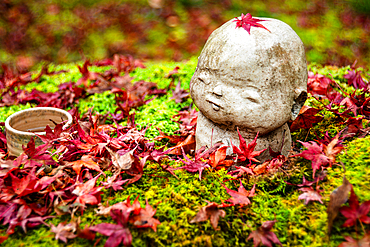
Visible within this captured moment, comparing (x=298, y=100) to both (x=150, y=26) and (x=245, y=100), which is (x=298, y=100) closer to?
(x=245, y=100)

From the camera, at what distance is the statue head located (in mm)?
1704

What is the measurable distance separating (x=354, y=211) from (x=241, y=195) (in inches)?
22.2

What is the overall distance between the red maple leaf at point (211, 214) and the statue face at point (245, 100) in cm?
57

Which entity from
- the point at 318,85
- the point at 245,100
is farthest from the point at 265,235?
the point at 318,85

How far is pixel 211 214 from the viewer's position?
1.54 metres

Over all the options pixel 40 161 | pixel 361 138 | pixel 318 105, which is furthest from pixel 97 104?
pixel 361 138

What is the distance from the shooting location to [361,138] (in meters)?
2.00

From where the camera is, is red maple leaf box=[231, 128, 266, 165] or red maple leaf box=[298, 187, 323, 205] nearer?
red maple leaf box=[298, 187, 323, 205]

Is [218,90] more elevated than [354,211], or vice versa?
[218,90]

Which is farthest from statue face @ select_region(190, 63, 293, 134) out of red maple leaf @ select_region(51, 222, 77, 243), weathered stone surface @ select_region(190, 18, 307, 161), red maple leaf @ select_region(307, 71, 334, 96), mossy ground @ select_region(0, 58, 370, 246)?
red maple leaf @ select_region(307, 71, 334, 96)

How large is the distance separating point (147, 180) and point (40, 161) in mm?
668

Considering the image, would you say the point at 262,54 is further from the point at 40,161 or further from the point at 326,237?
the point at 40,161

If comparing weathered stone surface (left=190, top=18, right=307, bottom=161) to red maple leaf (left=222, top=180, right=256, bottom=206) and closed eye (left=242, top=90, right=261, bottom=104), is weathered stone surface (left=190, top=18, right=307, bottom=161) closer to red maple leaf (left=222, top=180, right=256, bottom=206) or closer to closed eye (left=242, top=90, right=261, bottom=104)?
closed eye (left=242, top=90, right=261, bottom=104)

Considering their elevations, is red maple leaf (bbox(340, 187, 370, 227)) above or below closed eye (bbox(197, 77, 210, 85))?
below
